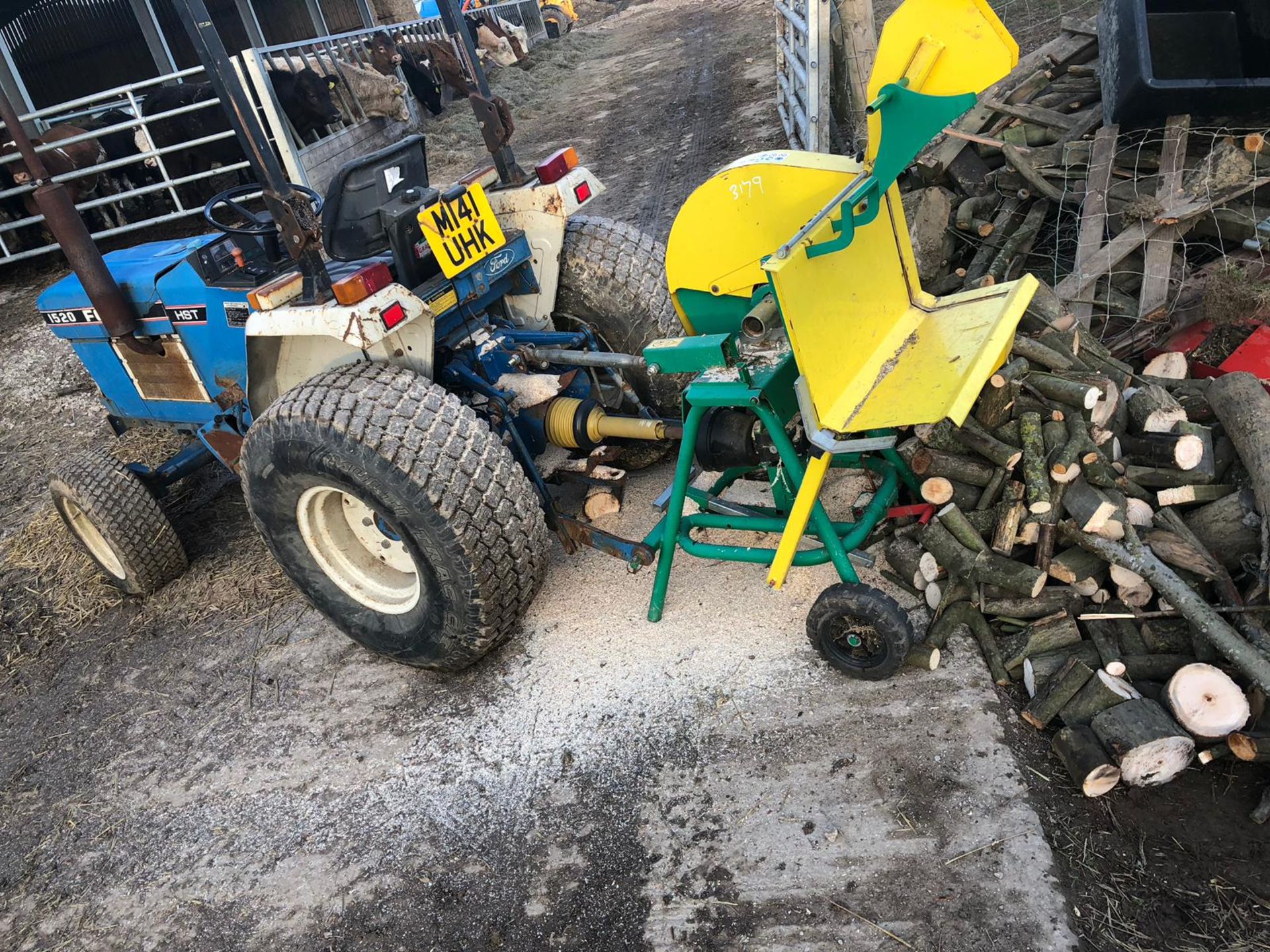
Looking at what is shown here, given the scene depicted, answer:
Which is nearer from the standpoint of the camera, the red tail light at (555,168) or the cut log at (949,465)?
the cut log at (949,465)

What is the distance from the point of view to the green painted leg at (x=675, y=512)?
2.89 m

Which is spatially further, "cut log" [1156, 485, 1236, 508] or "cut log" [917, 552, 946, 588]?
"cut log" [917, 552, 946, 588]

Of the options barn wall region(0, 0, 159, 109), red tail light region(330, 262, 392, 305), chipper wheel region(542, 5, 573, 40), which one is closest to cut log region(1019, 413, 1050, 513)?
red tail light region(330, 262, 392, 305)

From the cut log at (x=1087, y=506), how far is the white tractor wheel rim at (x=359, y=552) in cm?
234

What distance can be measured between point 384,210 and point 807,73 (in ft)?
13.8

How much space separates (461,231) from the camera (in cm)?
334

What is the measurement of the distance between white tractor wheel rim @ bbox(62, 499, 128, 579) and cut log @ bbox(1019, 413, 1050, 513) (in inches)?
161

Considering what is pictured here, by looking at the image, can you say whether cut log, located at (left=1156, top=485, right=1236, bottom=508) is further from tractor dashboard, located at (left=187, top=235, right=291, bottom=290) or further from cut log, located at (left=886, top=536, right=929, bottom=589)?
tractor dashboard, located at (left=187, top=235, right=291, bottom=290)

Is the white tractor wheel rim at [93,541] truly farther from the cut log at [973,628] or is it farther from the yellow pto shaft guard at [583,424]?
the cut log at [973,628]

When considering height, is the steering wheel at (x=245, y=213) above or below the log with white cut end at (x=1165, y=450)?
above

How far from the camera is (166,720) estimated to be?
3.46 meters

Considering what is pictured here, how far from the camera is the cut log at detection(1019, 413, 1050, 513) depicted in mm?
2703

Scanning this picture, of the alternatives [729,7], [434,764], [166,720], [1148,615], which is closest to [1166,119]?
[1148,615]

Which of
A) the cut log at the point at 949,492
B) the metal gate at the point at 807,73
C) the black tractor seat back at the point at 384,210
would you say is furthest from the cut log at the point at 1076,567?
the metal gate at the point at 807,73
